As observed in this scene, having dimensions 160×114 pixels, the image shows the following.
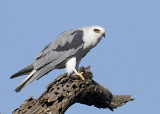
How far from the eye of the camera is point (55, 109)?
835 centimetres

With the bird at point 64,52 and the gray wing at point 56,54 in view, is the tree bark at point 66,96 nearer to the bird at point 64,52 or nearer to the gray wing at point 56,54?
the bird at point 64,52

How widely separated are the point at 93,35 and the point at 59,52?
1022 millimetres

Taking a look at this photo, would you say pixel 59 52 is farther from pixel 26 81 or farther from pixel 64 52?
pixel 26 81

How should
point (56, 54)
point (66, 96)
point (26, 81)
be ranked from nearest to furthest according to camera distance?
point (66, 96)
point (26, 81)
point (56, 54)

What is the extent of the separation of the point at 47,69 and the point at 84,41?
124 cm

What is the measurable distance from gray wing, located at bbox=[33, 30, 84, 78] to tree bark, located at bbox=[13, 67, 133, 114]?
0.61 m

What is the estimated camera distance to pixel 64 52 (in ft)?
31.9

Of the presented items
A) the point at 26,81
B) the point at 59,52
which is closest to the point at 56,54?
the point at 59,52

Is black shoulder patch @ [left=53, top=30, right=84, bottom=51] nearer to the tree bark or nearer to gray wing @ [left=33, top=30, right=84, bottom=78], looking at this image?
gray wing @ [left=33, top=30, right=84, bottom=78]

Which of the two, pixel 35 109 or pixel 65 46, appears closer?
pixel 35 109

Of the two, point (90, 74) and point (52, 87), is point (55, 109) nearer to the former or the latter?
point (52, 87)

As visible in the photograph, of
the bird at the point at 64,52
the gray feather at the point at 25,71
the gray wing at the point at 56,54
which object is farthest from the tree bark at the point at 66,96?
the gray feather at the point at 25,71

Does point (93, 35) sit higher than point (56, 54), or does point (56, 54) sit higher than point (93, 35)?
point (93, 35)

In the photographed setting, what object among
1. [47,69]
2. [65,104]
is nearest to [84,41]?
[47,69]
